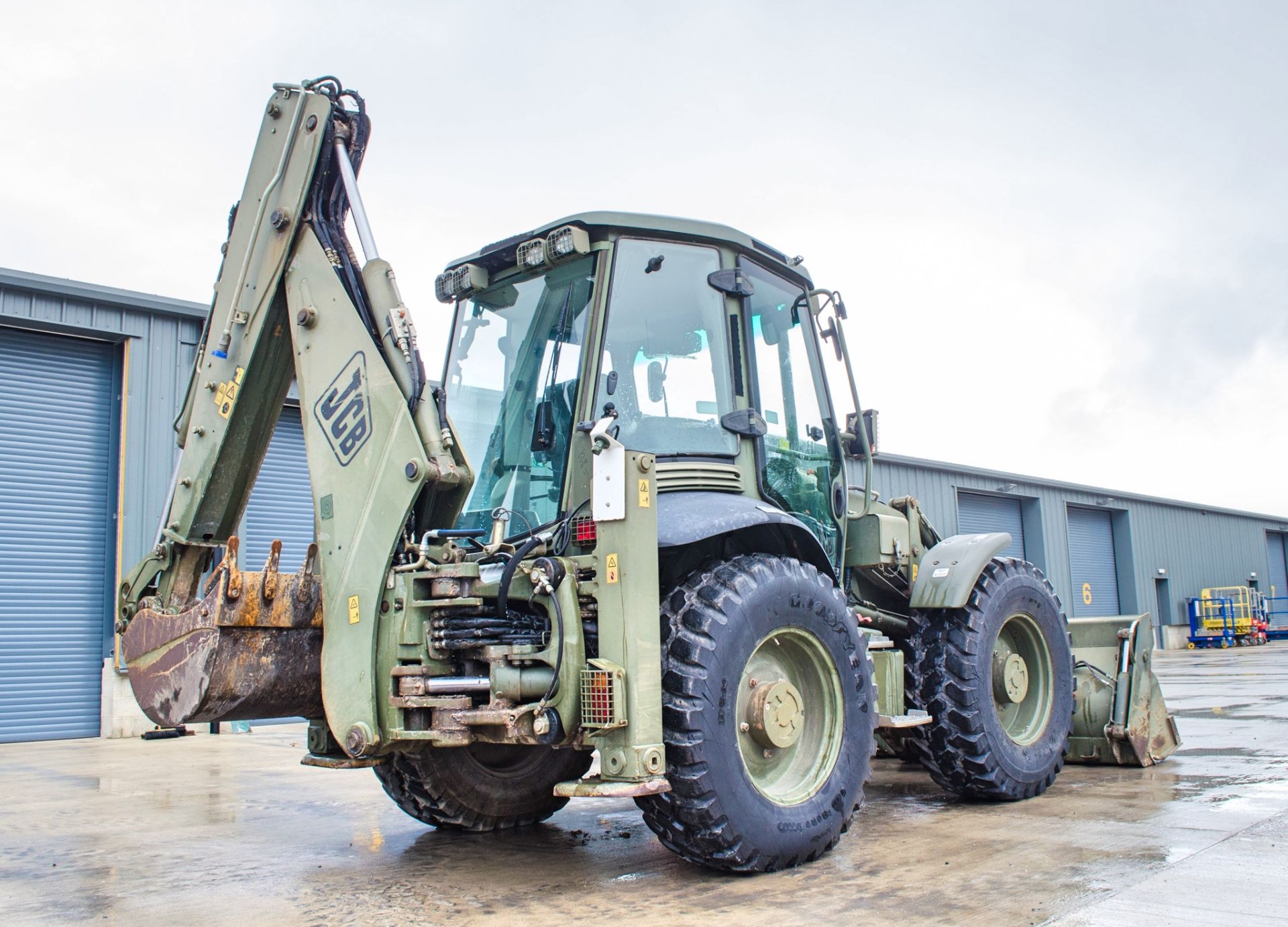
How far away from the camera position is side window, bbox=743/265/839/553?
16.8ft

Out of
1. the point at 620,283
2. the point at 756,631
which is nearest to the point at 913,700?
the point at 756,631

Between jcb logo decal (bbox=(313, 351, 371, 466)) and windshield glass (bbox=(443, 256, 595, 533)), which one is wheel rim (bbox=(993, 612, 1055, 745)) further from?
jcb logo decal (bbox=(313, 351, 371, 466))

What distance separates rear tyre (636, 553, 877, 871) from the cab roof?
1.57m

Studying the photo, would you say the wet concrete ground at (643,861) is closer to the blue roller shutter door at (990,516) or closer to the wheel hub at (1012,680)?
the wheel hub at (1012,680)

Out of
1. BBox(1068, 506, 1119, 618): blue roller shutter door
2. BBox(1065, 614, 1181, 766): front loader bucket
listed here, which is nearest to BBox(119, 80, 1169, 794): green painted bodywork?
BBox(1065, 614, 1181, 766): front loader bucket

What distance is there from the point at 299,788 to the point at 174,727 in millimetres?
3801

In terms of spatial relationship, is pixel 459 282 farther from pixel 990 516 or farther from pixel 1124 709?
pixel 990 516

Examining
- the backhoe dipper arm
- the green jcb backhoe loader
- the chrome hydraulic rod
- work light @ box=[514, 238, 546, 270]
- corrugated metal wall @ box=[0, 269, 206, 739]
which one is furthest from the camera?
corrugated metal wall @ box=[0, 269, 206, 739]

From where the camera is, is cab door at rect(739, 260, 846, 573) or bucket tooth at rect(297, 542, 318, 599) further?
cab door at rect(739, 260, 846, 573)

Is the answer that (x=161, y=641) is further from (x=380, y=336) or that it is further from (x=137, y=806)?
(x=137, y=806)

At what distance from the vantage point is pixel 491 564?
14.0 feet

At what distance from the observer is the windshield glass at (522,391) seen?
15.3 feet

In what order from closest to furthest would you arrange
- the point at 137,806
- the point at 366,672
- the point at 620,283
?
the point at 366,672, the point at 620,283, the point at 137,806

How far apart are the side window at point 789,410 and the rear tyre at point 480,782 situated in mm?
1623
